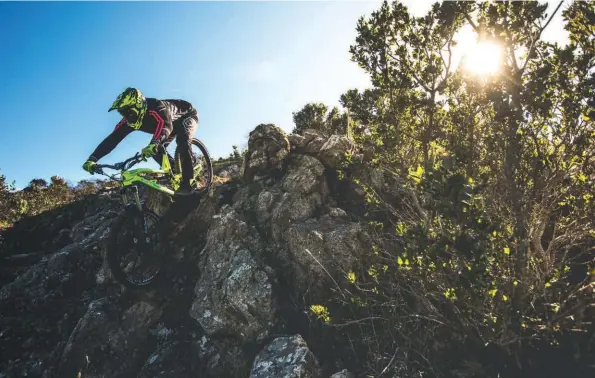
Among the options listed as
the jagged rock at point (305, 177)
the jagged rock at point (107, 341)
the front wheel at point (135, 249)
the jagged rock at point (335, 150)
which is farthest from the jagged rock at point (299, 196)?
the jagged rock at point (107, 341)

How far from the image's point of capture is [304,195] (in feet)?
30.5

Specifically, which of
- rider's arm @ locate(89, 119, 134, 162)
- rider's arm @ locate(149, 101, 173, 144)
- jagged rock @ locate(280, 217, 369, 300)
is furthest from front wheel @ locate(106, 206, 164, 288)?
jagged rock @ locate(280, 217, 369, 300)

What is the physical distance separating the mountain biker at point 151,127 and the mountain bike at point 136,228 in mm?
415

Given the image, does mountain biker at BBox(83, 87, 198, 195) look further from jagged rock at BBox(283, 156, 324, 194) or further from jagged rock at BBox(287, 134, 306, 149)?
jagged rock at BBox(287, 134, 306, 149)

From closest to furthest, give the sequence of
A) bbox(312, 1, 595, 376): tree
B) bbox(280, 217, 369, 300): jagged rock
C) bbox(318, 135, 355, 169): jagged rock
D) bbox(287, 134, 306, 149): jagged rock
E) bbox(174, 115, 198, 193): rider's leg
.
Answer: bbox(312, 1, 595, 376): tree → bbox(280, 217, 369, 300): jagged rock → bbox(174, 115, 198, 193): rider's leg → bbox(318, 135, 355, 169): jagged rock → bbox(287, 134, 306, 149): jagged rock

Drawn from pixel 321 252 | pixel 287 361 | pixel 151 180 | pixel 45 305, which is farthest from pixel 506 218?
pixel 45 305

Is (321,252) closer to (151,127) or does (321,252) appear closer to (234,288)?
(234,288)

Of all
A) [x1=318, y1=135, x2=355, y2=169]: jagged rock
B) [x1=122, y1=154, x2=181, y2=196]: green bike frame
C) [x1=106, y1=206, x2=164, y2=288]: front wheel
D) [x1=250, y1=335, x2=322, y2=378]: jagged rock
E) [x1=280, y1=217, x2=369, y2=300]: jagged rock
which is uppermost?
[x1=318, y1=135, x2=355, y2=169]: jagged rock

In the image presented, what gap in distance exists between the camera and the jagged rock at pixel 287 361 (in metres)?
5.94

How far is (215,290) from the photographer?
788 cm

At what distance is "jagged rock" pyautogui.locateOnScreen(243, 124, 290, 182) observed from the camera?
10805 millimetres

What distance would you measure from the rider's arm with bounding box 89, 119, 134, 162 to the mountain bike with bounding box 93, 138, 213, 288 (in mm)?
580

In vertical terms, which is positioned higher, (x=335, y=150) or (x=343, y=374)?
(x=335, y=150)

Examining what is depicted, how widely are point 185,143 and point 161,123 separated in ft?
4.02
